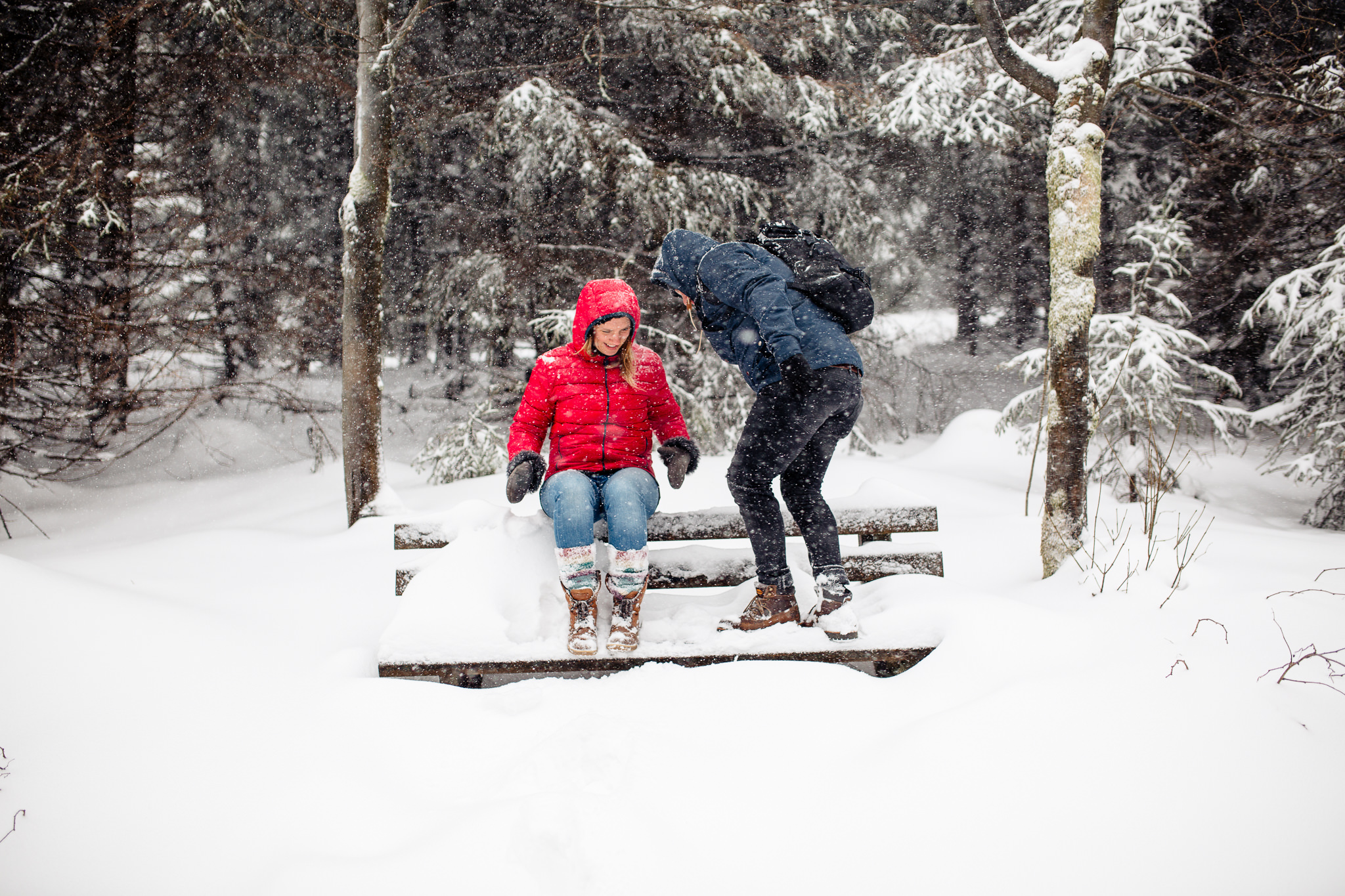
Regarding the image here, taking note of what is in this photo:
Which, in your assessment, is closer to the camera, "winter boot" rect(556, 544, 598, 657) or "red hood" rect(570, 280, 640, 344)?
"winter boot" rect(556, 544, 598, 657)

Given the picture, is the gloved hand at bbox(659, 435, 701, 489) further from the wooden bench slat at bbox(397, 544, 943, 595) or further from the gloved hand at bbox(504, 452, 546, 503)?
the gloved hand at bbox(504, 452, 546, 503)

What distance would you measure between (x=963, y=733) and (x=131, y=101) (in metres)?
10.8

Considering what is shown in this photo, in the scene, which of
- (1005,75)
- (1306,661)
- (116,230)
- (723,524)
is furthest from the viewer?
(116,230)

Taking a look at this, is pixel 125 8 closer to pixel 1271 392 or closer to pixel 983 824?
pixel 983 824

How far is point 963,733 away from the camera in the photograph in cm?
211

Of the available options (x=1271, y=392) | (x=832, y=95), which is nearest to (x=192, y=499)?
(x=832, y=95)

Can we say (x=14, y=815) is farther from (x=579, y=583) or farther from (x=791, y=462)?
(x=791, y=462)

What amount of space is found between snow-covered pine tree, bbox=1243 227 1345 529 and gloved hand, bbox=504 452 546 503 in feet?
24.6

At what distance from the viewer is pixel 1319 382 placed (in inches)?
298

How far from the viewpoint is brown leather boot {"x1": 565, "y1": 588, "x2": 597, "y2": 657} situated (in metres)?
2.64

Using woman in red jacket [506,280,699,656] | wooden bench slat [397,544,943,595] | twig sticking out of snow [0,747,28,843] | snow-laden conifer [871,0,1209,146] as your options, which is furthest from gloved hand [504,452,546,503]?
snow-laden conifer [871,0,1209,146]

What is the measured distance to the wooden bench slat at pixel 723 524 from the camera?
325 cm

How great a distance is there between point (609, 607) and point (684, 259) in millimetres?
1548

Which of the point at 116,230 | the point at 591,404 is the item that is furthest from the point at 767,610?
the point at 116,230
